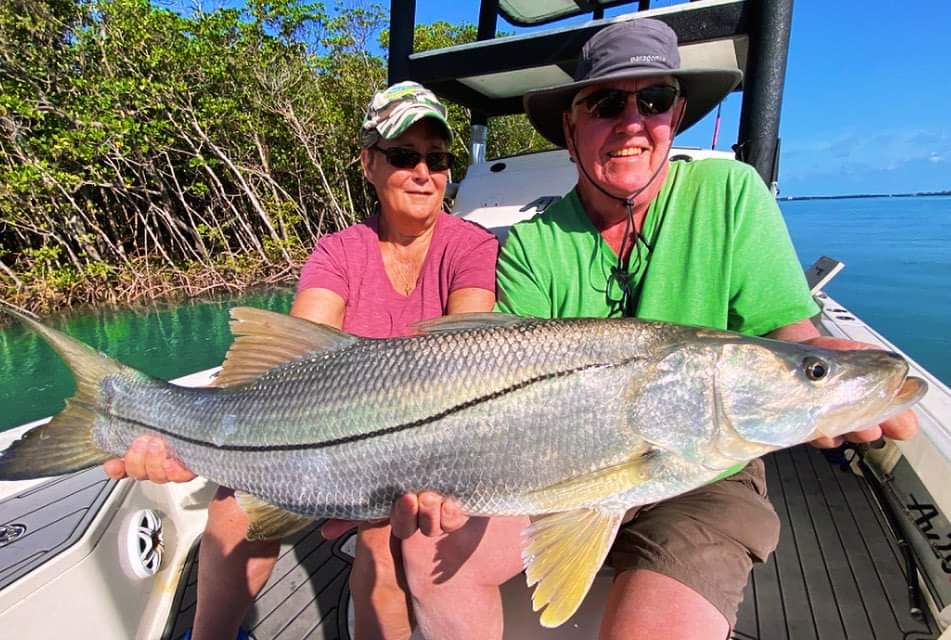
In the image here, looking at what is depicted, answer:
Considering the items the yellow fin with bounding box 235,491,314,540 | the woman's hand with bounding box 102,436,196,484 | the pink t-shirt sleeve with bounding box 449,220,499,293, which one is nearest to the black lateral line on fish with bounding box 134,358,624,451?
the yellow fin with bounding box 235,491,314,540

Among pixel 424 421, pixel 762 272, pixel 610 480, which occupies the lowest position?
pixel 610 480

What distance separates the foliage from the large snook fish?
15793 mm

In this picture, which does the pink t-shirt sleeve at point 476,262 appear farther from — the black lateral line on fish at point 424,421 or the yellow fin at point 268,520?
the yellow fin at point 268,520

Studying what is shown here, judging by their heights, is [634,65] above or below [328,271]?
above

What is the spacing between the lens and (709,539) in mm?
1737

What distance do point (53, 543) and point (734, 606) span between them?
2.35 m

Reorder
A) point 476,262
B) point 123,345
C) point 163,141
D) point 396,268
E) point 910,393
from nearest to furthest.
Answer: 1. point 910,393
2. point 476,262
3. point 396,268
4. point 123,345
5. point 163,141

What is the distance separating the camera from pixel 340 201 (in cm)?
2177

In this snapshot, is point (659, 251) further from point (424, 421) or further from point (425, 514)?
point (425, 514)

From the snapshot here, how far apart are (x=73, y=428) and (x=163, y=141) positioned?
17.6 metres

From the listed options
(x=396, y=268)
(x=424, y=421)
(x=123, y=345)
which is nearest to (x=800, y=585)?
(x=424, y=421)

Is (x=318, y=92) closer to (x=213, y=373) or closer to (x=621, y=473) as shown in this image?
(x=213, y=373)

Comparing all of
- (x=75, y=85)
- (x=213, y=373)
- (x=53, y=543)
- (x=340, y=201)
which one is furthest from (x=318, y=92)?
(x=53, y=543)

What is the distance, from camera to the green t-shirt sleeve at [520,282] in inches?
87.5
